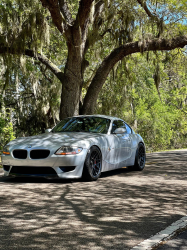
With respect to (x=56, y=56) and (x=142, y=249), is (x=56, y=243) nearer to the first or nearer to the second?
(x=142, y=249)

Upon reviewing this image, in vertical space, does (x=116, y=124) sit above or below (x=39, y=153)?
above

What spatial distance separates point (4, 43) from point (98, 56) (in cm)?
487

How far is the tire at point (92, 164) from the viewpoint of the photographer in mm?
7746

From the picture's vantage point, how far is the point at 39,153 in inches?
302

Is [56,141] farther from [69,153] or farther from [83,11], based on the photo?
[83,11]

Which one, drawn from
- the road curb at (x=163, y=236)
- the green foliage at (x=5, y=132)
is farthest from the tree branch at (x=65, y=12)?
the road curb at (x=163, y=236)

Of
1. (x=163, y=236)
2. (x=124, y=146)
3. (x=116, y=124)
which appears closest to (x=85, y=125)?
(x=116, y=124)

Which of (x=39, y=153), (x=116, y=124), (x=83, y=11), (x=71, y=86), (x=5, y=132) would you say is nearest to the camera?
(x=39, y=153)

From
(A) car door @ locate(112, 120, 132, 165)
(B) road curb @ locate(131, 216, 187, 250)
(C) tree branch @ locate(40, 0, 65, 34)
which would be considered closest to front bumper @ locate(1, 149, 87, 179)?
(A) car door @ locate(112, 120, 132, 165)

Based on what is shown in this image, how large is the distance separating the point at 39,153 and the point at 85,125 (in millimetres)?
1911

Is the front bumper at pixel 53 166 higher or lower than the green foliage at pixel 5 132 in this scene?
lower

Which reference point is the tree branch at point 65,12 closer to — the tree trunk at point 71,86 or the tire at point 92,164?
the tree trunk at point 71,86

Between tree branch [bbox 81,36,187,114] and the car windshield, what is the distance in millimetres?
5512

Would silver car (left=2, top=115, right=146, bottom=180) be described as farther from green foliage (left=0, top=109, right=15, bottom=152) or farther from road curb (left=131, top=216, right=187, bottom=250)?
green foliage (left=0, top=109, right=15, bottom=152)
